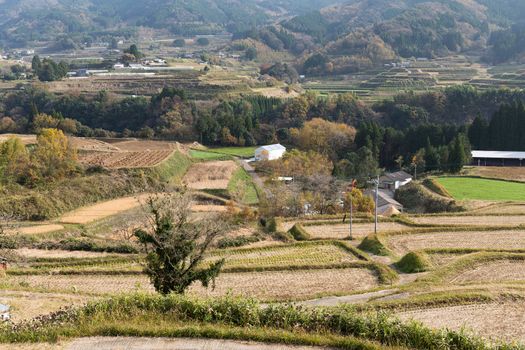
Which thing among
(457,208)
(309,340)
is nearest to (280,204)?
(457,208)

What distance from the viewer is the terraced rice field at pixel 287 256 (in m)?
21.4

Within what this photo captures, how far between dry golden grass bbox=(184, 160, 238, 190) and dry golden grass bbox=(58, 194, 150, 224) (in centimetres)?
576

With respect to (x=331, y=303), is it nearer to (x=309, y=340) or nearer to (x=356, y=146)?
(x=309, y=340)

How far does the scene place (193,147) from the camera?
188ft

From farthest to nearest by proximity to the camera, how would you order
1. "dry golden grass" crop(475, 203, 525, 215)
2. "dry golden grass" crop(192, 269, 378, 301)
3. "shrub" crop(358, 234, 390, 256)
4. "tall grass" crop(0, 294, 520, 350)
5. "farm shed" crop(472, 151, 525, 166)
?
"farm shed" crop(472, 151, 525, 166) → "dry golden grass" crop(475, 203, 525, 215) → "shrub" crop(358, 234, 390, 256) → "dry golden grass" crop(192, 269, 378, 301) → "tall grass" crop(0, 294, 520, 350)

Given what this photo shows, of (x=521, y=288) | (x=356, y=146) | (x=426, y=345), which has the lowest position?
(x=356, y=146)

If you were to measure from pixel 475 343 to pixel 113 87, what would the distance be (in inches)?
2909

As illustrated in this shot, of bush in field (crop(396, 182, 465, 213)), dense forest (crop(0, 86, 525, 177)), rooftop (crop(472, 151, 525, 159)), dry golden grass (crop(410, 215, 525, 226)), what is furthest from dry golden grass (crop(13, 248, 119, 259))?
rooftop (crop(472, 151, 525, 159))

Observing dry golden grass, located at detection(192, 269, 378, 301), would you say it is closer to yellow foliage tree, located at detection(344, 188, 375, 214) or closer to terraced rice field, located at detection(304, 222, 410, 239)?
terraced rice field, located at detection(304, 222, 410, 239)

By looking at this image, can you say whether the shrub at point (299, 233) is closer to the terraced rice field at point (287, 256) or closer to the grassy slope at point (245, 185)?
the terraced rice field at point (287, 256)

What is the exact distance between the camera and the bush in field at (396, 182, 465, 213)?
116 feet

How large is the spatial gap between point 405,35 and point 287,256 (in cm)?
10676

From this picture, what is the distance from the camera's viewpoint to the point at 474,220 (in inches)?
1142

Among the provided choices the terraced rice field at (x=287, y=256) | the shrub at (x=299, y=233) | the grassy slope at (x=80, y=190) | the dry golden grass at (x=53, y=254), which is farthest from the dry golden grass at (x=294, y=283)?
the grassy slope at (x=80, y=190)
